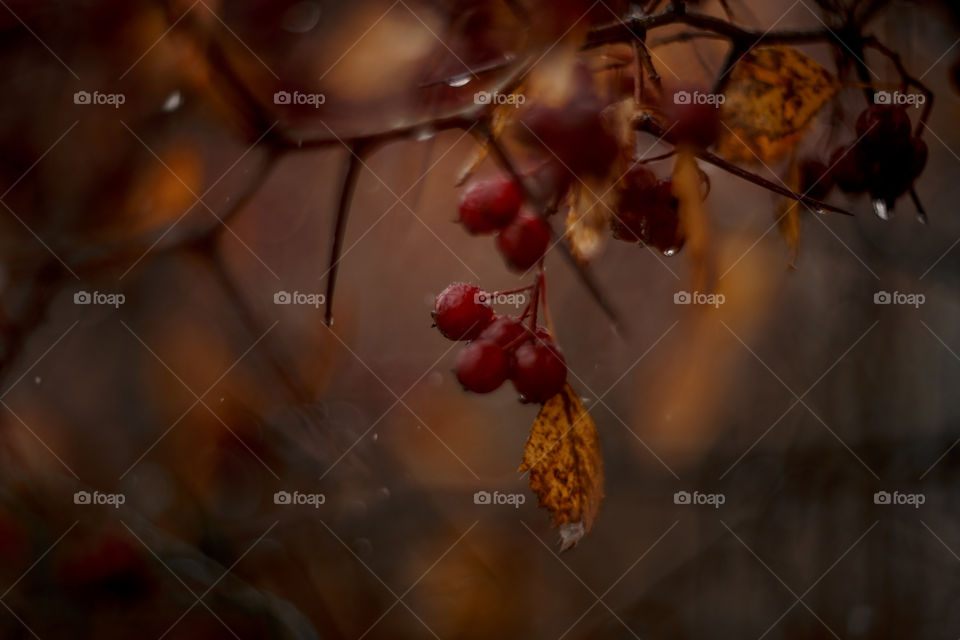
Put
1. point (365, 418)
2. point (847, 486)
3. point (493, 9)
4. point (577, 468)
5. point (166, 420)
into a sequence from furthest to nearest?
point (847, 486) → point (365, 418) → point (166, 420) → point (493, 9) → point (577, 468)

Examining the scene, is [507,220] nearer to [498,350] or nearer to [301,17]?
[498,350]

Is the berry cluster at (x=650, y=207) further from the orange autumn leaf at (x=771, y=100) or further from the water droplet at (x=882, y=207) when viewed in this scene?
the water droplet at (x=882, y=207)

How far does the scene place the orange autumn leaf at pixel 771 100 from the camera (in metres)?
0.66

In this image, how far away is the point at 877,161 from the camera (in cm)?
70

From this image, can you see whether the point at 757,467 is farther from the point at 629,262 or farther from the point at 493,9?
the point at 493,9

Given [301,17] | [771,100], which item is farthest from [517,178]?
[301,17]

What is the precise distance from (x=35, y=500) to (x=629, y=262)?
907 millimetres

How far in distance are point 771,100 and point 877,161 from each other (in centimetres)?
12

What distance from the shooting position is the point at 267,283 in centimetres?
108

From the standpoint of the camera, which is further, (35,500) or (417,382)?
(417,382)

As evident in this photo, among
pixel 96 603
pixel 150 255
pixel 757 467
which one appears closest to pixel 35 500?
pixel 96 603

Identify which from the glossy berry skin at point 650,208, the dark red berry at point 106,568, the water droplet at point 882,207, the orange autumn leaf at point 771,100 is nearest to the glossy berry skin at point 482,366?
the glossy berry skin at point 650,208

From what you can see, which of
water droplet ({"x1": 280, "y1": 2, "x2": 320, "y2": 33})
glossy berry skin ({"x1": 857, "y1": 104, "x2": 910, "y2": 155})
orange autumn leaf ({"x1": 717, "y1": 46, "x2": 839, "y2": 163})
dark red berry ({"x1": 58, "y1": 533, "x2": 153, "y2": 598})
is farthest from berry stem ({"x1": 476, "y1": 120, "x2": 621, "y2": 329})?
dark red berry ({"x1": 58, "y1": 533, "x2": 153, "y2": 598})

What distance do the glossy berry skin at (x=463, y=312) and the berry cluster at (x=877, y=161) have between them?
31 cm
